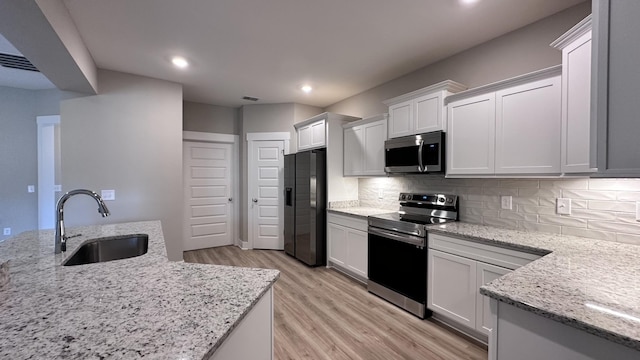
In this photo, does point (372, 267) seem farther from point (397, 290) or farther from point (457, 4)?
point (457, 4)

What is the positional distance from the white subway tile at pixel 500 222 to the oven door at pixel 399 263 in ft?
2.20

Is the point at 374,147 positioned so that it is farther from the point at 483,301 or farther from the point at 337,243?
the point at 483,301

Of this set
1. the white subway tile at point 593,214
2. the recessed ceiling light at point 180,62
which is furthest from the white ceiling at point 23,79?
the white subway tile at point 593,214

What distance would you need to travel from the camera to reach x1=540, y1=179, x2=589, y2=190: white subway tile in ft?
6.43

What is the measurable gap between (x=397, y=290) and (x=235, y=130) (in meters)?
4.03

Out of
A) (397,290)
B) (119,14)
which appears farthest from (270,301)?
(119,14)

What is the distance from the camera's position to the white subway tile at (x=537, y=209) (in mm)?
2117

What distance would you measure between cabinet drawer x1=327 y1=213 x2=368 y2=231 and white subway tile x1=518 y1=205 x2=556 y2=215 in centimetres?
155

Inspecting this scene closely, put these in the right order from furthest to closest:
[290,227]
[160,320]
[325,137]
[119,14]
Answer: [290,227]
[325,137]
[119,14]
[160,320]

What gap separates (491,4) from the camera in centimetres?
201

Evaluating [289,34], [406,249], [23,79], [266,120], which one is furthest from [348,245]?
[23,79]

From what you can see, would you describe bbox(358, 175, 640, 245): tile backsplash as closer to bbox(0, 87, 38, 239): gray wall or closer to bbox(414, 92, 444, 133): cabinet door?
bbox(414, 92, 444, 133): cabinet door

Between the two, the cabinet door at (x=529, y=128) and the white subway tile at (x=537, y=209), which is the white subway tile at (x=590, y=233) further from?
the cabinet door at (x=529, y=128)

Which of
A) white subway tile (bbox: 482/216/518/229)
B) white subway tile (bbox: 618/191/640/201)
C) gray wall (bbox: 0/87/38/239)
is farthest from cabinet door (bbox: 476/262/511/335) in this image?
gray wall (bbox: 0/87/38/239)
